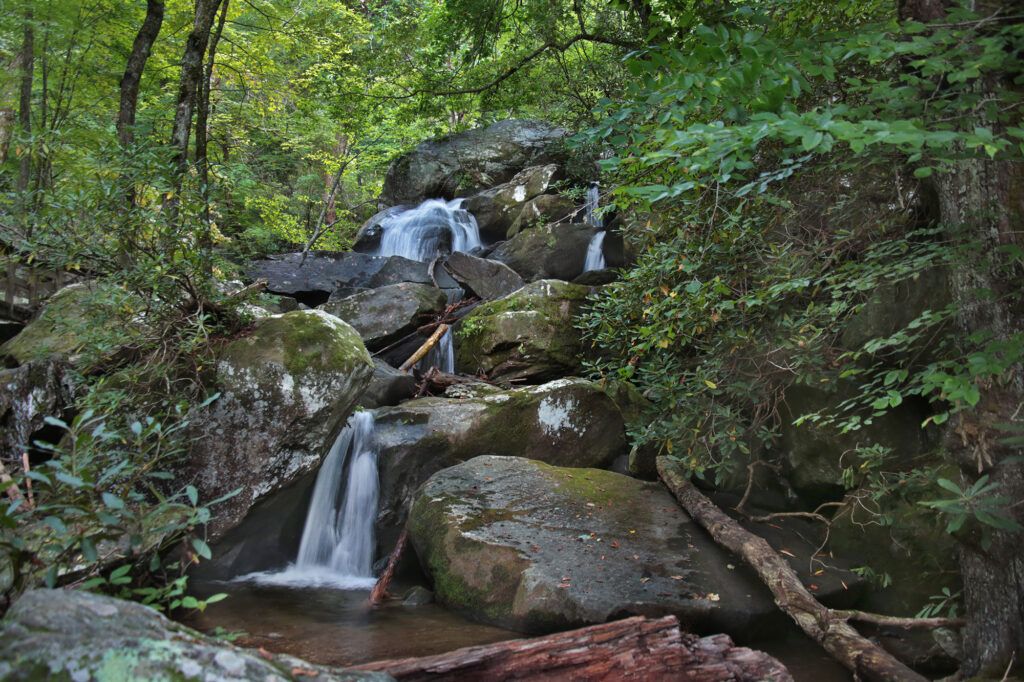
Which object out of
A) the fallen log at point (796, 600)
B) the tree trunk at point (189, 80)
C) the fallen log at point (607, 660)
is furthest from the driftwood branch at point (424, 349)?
the fallen log at point (607, 660)

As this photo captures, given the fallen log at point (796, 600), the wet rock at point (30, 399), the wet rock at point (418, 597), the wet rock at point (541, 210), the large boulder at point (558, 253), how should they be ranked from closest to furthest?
1. the fallen log at point (796, 600)
2. the wet rock at point (418, 597)
3. the wet rock at point (30, 399)
4. the large boulder at point (558, 253)
5. the wet rock at point (541, 210)

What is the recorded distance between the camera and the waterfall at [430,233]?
1482cm

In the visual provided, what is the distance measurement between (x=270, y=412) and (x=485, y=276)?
6.76 meters

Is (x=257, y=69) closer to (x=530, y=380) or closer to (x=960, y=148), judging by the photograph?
(x=530, y=380)

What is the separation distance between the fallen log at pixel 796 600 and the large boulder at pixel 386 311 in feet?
18.7

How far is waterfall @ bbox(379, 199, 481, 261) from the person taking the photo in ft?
48.6

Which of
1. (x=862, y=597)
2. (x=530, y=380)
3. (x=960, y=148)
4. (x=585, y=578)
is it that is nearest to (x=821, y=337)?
(x=960, y=148)

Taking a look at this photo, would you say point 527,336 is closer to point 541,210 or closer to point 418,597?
point 418,597

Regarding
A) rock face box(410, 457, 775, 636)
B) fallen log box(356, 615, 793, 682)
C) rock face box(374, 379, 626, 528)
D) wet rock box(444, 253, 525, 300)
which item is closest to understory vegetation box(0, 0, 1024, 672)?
rock face box(410, 457, 775, 636)

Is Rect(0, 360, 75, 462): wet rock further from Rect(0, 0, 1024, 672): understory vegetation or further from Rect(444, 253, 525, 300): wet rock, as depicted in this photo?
Rect(444, 253, 525, 300): wet rock

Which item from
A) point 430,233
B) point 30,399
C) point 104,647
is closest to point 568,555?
point 104,647

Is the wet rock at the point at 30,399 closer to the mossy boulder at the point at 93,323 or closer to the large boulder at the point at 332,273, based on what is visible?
the mossy boulder at the point at 93,323

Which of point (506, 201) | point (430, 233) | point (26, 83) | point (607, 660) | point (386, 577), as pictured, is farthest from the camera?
point (430, 233)

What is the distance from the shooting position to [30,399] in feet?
Answer: 19.9
